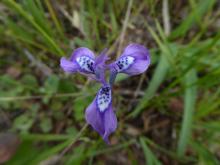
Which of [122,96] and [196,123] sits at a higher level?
[122,96]

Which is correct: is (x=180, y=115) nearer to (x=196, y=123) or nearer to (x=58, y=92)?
(x=196, y=123)

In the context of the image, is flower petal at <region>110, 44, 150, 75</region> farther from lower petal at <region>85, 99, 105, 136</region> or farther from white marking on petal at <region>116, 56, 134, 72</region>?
lower petal at <region>85, 99, 105, 136</region>

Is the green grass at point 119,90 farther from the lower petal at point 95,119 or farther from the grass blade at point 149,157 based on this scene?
the lower petal at point 95,119

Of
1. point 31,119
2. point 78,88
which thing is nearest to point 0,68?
point 31,119

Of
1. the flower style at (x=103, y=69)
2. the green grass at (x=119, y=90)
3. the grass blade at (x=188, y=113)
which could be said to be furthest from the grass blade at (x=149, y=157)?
the flower style at (x=103, y=69)

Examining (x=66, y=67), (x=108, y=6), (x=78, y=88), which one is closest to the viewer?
(x=66, y=67)

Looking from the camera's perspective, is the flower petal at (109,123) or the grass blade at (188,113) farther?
the grass blade at (188,113)

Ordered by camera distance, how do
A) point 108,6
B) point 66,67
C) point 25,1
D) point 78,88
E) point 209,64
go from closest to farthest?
point 66,67 < point 25,1 < point 209,64 < point 78,88 < point 108,6

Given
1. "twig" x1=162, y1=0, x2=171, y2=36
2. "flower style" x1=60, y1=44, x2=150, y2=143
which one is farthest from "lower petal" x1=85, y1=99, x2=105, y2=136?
"twig" x1=162, y1=0, x2=171, y2=36

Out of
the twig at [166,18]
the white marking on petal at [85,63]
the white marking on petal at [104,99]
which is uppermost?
the twig at [166,18]
